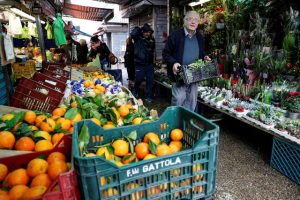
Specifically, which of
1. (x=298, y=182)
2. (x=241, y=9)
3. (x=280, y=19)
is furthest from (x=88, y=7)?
(x=298, y=182)

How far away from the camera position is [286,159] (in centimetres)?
283

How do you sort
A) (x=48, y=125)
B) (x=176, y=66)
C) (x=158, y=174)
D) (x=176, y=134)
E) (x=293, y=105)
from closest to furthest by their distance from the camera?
(x=158, y=174)
(x=176, y=134)
(x=48, y=125)
(x=293, y=105)
(x=176, y=66)

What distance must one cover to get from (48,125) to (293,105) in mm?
3054

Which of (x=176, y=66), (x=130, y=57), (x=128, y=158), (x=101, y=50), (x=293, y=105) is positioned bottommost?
(x=293, y=105)

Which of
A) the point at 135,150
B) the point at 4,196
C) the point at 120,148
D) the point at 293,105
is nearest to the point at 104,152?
the point at 120,148

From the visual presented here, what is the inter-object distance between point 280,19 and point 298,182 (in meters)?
3.33

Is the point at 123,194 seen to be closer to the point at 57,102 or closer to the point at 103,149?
the point at 103,149

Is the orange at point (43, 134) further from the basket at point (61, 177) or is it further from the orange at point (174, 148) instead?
the orange at point (174, 148)

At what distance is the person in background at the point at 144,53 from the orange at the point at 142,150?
5198 millimetres

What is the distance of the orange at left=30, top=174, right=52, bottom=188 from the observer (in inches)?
46.4

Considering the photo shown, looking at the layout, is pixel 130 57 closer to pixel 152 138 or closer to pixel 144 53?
pixel 144 53

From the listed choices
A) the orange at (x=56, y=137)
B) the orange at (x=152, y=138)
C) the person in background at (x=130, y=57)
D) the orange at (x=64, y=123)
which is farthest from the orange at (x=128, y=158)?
the person in background at (x=130, y=57)

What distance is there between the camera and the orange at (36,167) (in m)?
1.23

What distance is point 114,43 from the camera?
25.0 m
